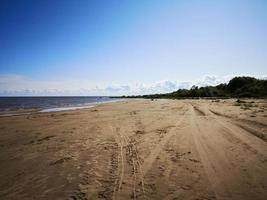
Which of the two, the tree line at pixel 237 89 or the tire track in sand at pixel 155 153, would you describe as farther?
the tree line at pixel 237 89

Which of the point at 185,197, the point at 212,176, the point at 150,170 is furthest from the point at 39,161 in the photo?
the point at 212,176

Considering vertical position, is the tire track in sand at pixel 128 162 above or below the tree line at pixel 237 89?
below

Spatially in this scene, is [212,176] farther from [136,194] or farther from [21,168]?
[21,168]

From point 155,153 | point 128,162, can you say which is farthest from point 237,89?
point 128,162

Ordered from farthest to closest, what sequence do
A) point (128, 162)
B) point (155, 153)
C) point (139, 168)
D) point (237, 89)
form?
point (237, 89) → point (155, 153) → point (128, 162) → point (139, 168)

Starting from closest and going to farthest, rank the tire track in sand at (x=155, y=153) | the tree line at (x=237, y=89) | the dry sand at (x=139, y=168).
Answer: the dry sand at (x=139, y=168) → the tire track in sand at (x=155, y=153) → the tree line at (x=237, y=89)

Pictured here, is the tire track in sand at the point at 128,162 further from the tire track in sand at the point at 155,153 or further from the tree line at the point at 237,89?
the tree line at the point at 237,89

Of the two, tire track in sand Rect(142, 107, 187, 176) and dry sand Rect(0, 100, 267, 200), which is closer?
dry sand Rect(0, 100, 267, 200)

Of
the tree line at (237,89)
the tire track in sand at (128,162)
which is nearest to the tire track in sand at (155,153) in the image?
the tire track in sand at (128,162)

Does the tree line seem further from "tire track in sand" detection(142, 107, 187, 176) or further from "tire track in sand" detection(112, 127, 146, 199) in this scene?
"tire track in sand" detection(112, 127, 146, 199)

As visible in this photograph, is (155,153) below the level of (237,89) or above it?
below

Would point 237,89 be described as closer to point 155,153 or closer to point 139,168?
point 155,153

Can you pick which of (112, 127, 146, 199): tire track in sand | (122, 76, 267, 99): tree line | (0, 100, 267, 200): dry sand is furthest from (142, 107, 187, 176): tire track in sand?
(122, 76, 267, 99): tree line

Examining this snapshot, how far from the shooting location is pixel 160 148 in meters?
6.61
